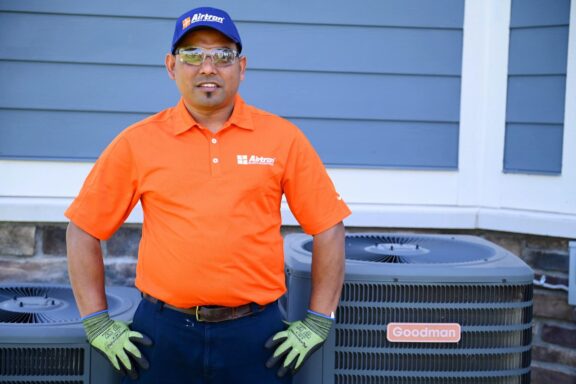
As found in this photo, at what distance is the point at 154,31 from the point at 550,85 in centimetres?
196

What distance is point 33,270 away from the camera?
380 cm

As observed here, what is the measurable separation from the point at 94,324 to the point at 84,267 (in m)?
0.17

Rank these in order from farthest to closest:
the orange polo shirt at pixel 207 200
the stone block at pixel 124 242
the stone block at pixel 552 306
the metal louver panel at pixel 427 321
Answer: the stone block at pixel 124 242 → the stone block at pixel 552 306 → the metal louver panel at pixel 427 321 → the orange polo shirt at pixel 207 200

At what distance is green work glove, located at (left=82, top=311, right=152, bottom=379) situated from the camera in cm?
227

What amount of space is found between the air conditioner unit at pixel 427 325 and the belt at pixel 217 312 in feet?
0.99

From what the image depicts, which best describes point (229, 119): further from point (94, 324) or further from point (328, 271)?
point (94, 324)

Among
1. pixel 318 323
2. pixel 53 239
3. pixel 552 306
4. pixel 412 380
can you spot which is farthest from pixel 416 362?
pixel 53 239

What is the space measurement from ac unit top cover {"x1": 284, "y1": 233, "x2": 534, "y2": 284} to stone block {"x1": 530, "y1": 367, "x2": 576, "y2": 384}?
1066 mm

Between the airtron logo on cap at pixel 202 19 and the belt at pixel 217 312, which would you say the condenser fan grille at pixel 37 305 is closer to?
the belt at pixel 217 312

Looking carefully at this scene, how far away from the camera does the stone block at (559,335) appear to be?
3.71 metres

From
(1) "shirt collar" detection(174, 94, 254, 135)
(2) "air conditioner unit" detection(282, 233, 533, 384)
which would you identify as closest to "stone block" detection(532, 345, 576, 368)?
(2) "air conditioner unit" detection(282, 233, 533, 384)

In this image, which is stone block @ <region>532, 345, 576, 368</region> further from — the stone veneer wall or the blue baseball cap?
the blue baseball cap

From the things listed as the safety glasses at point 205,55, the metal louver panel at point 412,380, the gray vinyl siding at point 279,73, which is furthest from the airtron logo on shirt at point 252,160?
the gray vinyl siding at point 279,73

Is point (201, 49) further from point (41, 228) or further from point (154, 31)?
point (41, 228)
